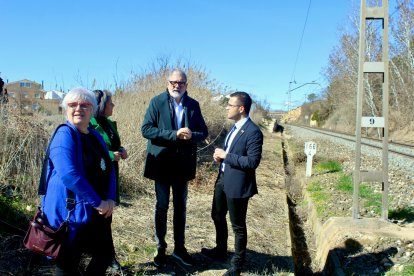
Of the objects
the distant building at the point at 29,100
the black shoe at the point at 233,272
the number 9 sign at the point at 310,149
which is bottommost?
the black shoe at the point at 233,272

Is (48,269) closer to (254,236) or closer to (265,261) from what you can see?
(265,261)

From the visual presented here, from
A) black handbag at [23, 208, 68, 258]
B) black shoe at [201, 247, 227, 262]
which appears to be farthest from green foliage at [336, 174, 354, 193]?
black handbag at [23, 208, 68, 258]

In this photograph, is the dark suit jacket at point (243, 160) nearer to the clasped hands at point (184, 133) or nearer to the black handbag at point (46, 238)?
the clasped hands at point (184, 133)

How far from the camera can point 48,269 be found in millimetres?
4188

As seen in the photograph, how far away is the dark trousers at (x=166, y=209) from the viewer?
4.41m

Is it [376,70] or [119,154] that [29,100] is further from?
[376,70]

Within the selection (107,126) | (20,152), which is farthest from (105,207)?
(20,152)

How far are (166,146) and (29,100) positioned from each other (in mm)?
4400

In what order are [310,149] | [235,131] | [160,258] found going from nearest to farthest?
[235,131] → [160,258] → [310,149]

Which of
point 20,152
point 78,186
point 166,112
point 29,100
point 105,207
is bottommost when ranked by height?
point 105,207

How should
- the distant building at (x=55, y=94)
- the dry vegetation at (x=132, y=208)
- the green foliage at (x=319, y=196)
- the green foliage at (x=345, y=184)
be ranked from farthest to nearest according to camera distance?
the green foliage at (x=345, y=184)
the distant building at (x=55, y=94)
the green foliage at (x=319, y=196)
the dry vegetation at (x=132, y=208)

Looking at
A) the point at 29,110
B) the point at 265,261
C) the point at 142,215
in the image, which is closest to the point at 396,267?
the point at 265,261

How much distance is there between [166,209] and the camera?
4441 mm

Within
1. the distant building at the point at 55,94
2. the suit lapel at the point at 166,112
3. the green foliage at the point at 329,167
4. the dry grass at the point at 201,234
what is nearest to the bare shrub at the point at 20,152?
the dry grass at the point at 201,234
